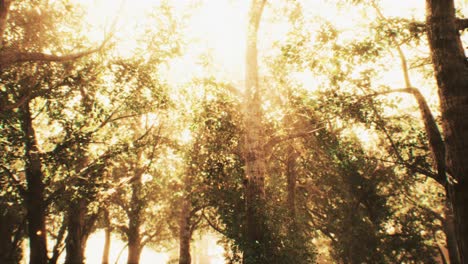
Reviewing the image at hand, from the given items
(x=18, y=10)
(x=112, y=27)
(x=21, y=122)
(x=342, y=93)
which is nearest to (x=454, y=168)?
(x=342, y=93)

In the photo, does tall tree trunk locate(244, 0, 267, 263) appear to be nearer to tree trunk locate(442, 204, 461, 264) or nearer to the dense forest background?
the dense forest background

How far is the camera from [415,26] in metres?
8.16

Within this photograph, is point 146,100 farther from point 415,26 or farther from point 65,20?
point 415,26

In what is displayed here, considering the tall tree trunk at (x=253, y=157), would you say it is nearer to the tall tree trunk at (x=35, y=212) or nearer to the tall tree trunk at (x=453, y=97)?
the tall tree trunk at (x=453, y=97)

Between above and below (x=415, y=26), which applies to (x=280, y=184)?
below

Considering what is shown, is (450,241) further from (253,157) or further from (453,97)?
(453,97)

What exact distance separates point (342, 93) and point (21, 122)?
12.7 metres

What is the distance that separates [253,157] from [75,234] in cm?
1049

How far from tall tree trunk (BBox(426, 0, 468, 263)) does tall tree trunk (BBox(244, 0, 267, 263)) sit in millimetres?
5498

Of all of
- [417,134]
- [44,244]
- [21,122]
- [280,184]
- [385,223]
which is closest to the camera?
[417,134]

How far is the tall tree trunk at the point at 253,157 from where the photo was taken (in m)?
9.59

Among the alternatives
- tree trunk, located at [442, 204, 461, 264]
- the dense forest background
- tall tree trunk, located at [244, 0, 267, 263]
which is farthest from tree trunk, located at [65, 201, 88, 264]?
tree trunk, located at [442, 204, 461, 264]

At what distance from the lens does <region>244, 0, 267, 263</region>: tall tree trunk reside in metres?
9.59

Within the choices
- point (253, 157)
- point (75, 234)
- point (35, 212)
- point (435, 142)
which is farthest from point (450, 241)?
point (35, 212)
